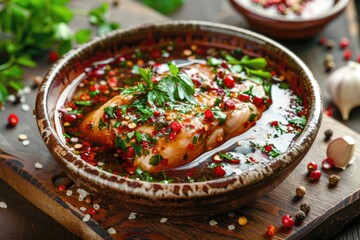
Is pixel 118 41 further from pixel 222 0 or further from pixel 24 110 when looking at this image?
pixel 222 0

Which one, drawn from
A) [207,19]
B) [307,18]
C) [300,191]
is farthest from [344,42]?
[300,191]

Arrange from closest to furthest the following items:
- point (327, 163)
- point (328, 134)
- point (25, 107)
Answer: point (327, 163) → point (328, 134) → point (25, 107)

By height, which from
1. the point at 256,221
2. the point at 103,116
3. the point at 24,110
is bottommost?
the point at 24,110

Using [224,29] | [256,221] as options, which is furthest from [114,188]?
[224,29]

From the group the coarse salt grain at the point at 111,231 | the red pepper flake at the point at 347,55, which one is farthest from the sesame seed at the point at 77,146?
the red pepper flake at the point at 347,55

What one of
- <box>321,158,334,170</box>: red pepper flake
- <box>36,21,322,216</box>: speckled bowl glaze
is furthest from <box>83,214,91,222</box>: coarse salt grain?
<box>321,158,334,170</box>: red pepper flake

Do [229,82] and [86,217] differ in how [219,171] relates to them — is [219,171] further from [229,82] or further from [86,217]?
[86,217]

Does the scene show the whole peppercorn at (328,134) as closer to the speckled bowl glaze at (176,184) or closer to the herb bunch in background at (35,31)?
the speckled bowl glaze at (176,184)
